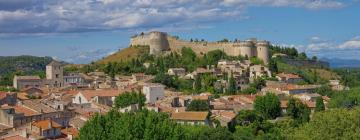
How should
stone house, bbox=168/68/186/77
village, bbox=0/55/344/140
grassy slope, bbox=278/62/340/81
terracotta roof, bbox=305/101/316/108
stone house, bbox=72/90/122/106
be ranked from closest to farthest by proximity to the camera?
1. village, bbox=0/55/344/140
2. stone house, bbox=72/90/122/106
3. terracotta roof, bbox=305/101/316/108
4. stone house, bbox=168/68/186/77
5. grassy slope, bbox=278/62/340/81

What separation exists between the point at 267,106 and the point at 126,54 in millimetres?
45917

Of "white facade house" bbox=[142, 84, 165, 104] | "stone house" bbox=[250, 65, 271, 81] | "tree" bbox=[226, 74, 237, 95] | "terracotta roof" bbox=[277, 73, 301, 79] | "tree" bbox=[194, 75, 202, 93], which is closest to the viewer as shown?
"white facade house" bbox=[142, 84, 165, 104]

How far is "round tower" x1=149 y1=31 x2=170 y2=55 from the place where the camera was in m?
97.4

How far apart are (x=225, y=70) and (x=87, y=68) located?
21633mm

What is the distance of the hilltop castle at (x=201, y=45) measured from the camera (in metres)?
92.1

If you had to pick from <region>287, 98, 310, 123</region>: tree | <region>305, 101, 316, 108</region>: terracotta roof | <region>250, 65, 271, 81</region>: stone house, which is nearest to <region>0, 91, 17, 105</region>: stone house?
<region>287, 98, 310, 123</region>: tree

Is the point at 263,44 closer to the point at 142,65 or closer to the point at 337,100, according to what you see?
the point at 142,65

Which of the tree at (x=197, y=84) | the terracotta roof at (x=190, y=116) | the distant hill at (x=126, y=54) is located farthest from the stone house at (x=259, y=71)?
the terracotta roof at (x=190, y=116)

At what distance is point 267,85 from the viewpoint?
241 ft

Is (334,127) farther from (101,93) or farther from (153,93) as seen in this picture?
(101,93)

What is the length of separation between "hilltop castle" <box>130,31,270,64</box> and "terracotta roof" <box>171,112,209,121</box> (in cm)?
4416

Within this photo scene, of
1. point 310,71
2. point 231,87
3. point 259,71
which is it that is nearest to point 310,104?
point 231,87

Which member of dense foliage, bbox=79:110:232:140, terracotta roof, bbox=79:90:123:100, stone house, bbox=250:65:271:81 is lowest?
dense foliage, bbox=79:110:232:140

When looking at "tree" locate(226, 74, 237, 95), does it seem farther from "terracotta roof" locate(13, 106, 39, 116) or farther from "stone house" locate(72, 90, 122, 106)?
"terracotta roof" locate(13, 106, 39, 116)
